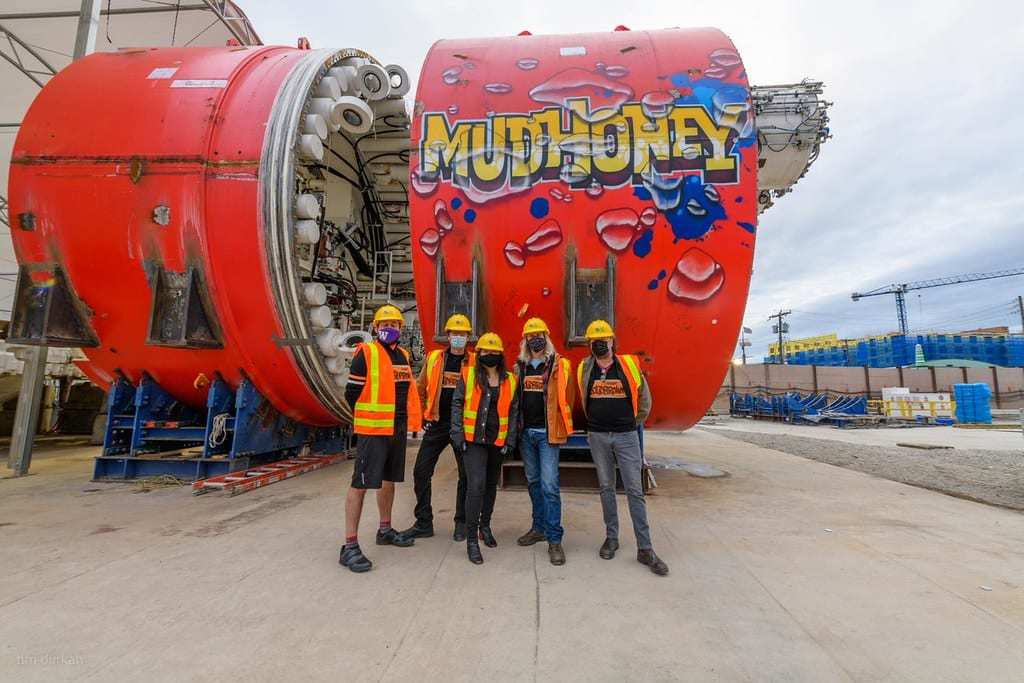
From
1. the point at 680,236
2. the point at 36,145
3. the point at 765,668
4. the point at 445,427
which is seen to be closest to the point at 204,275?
the point at 36,145

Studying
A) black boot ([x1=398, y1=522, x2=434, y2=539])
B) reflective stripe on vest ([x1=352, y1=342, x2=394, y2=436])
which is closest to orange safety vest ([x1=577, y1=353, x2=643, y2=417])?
reflective stripe on vest ([x1=352, y1=342, x2=394, y2=436])

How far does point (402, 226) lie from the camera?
1112cm

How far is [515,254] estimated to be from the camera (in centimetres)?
549

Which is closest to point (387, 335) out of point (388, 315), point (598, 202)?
point (388, 315)

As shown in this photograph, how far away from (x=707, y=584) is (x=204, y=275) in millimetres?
6283

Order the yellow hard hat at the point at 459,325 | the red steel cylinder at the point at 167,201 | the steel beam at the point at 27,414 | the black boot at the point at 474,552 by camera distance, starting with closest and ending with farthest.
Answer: the black boot at the point at 474,552 → the yellow hard hat at the point at 459,325 → the red steel cylinder at the point at 167,201 → the steel beam at the point at 27,414

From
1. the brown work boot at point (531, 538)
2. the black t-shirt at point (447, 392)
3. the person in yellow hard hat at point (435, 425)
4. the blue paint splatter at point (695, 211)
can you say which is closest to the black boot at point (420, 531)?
the person in yellow hard hat at point (435, 425)

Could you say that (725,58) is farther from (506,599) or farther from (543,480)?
(506,599)

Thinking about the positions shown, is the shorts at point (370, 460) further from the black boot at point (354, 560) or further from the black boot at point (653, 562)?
the black boot at point (653, 562)

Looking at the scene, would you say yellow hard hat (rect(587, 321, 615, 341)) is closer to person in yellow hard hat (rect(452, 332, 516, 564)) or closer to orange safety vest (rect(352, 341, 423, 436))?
person in yellow hard hat (rect(452, 332, 516, 564))

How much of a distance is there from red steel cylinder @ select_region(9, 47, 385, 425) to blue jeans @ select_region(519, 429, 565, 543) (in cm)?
362

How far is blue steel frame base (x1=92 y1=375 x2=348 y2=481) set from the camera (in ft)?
20.7

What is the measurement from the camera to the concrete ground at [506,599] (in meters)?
2.27

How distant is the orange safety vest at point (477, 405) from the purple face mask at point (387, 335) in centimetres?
68
